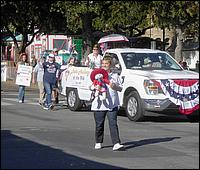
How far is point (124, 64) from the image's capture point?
16609 mm

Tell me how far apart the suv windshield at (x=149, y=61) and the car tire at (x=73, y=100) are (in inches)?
88.2

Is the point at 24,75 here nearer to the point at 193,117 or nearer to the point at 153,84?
the point at 193,117

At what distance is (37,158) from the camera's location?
9977 mm

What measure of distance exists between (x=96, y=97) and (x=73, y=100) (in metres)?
7.55

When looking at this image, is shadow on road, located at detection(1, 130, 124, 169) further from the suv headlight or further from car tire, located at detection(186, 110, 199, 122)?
car tire, located at detection(186, 110, 199, 122)

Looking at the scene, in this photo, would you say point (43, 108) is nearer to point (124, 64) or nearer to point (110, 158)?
point (124, 64)

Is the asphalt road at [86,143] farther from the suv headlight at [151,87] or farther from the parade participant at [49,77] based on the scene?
the parade participant at [49,77]

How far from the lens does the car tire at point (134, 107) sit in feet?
51.3

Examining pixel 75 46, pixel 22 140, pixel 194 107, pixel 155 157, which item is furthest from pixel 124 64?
pixel 75 46

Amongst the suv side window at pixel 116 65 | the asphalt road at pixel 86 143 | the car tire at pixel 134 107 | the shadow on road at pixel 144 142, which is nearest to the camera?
the asphalt road at pixel 86 143

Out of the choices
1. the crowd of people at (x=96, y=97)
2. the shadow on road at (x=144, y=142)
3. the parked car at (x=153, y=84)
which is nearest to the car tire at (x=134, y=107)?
the parked car at (x=153, y=84)

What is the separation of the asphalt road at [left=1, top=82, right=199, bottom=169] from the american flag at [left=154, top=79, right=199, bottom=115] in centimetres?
50

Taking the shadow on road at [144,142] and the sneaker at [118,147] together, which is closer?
the sneaker at [118,147]

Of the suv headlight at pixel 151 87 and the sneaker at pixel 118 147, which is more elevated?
the suv headlight at pixel 151 87
